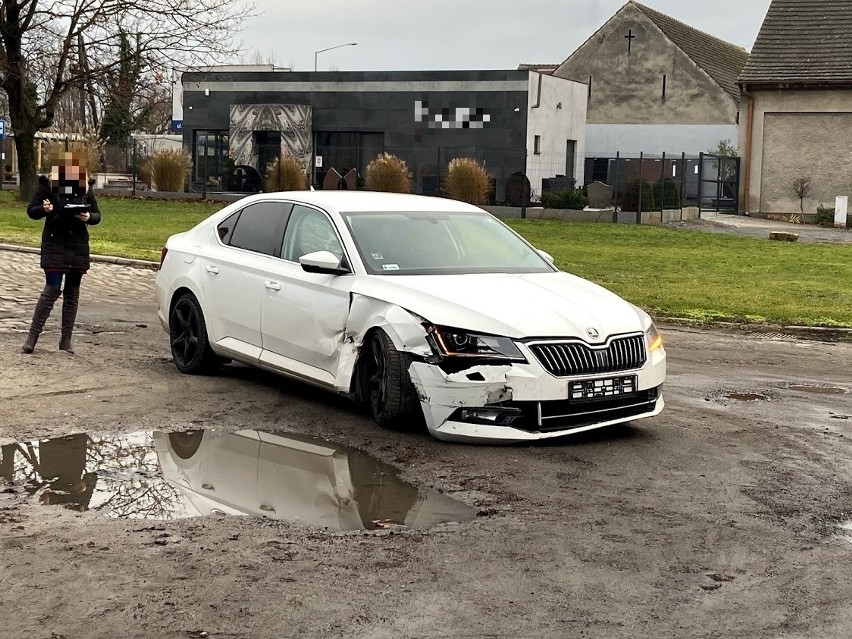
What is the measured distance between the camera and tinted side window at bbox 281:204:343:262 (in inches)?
361

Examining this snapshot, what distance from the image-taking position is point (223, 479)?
→ 23.0ft

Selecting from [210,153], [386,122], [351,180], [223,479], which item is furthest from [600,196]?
[223,479]

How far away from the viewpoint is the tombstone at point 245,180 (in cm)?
4719

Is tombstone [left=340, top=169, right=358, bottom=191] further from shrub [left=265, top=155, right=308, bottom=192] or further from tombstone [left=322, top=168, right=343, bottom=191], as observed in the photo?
shrub [left=265, top=155, right=308, bottom=192]

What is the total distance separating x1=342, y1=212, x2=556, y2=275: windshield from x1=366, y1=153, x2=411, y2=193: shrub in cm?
3032

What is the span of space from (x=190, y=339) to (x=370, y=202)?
1858 mm

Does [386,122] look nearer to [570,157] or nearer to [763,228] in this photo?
[570,157]

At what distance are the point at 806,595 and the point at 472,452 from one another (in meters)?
2.85

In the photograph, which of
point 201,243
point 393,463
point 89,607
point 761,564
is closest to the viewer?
point 89,607

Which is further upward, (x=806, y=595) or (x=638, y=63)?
(x=638, y=63)

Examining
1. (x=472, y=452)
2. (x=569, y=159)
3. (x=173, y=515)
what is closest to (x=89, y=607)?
(x=173, y=515)

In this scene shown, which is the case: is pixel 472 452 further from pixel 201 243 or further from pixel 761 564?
pixel 201 243

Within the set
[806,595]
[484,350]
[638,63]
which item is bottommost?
[806,595]

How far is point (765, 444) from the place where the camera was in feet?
26.8
